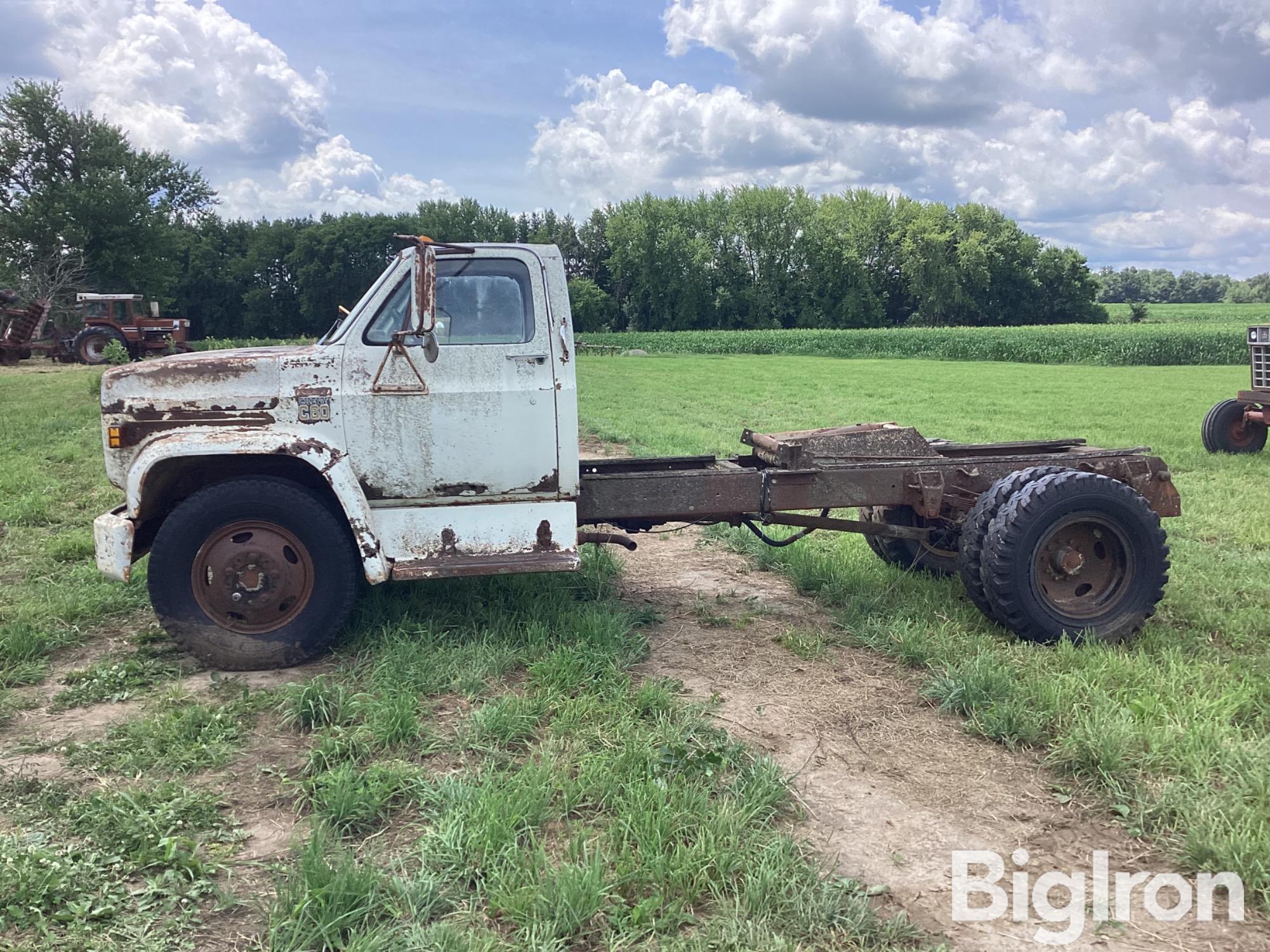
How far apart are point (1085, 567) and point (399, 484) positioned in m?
3.96

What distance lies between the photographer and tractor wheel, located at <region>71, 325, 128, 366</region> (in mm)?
28281

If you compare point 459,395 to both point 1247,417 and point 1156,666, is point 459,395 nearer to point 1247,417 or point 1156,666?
point 1156,666

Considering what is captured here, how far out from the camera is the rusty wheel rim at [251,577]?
4.57 m

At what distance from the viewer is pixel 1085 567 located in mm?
5109

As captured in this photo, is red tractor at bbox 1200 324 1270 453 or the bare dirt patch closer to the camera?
the bare dirt patch

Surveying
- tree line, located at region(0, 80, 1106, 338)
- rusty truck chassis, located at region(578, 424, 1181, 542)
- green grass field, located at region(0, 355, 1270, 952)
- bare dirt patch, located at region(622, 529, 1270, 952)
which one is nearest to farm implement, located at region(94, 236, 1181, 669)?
rusty truck chassis, located at region(578, 424, 1181, 542)

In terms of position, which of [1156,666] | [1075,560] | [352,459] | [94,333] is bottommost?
[1156,666]

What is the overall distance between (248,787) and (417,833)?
2.66ft

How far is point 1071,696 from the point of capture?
4.04 metres

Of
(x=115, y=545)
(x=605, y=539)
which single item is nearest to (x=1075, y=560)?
(x=605, y=539)

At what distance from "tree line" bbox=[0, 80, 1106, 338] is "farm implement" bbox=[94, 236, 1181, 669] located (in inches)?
2342

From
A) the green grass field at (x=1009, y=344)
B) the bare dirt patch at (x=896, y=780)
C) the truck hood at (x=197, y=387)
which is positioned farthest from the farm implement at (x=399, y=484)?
the green grass field at (x=1009, y=344)

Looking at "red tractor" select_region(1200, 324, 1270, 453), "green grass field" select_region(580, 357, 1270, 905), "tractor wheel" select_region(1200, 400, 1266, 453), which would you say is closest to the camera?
"green grass field" select_region(580, 357, 1270, 905)

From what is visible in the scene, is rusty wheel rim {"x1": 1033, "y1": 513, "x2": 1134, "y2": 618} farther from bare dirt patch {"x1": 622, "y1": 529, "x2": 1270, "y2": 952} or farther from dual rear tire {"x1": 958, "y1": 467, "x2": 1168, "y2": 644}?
bare dirt patch {"x1": 622, "y1": 529, "x2": 1270, "y2": 952}
